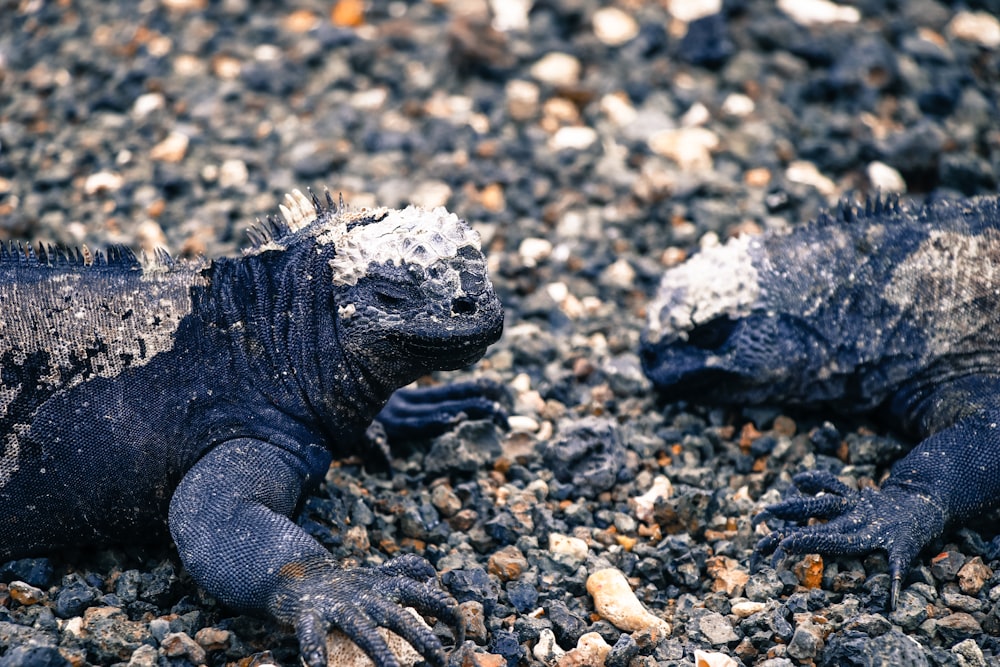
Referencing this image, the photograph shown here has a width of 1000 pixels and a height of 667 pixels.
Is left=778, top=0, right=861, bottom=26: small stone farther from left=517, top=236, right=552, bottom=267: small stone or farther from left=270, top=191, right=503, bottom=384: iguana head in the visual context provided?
left=270, top=191, right=503, bottom=384: iguana head

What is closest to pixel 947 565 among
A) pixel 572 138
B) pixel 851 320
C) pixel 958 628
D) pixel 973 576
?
pixel 973 576

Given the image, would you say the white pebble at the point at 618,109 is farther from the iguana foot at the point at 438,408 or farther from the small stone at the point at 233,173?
the iguana foot at the point at 438,408

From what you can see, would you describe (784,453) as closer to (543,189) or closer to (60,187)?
(543,189)

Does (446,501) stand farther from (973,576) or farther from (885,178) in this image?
(885,178)

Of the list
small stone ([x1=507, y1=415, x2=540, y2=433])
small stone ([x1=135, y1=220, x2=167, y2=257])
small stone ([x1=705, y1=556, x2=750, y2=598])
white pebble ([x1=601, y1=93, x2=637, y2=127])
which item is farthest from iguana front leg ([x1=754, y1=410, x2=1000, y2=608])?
small stone ([x1=135, y1=220, x2=167, y2=257])

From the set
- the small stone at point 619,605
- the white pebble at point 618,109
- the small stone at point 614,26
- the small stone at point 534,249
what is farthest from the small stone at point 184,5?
the small stone at point 619,605
